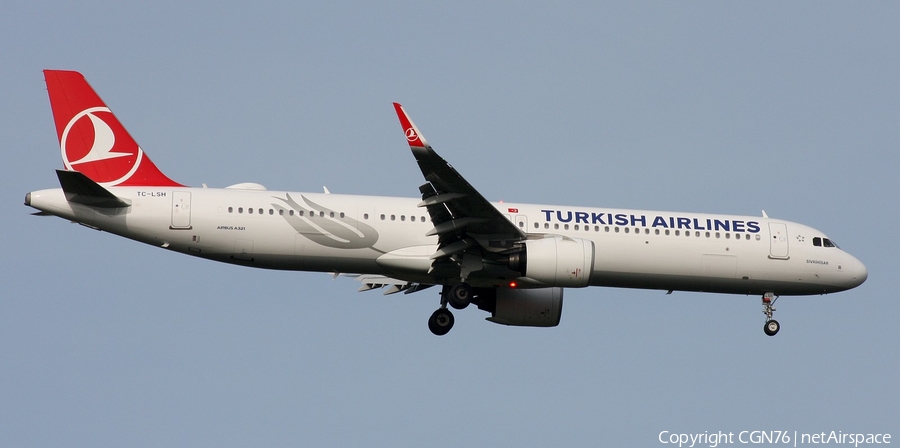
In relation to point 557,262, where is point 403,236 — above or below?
above

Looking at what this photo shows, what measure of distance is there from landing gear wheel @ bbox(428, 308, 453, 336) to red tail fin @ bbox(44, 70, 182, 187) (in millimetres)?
7742

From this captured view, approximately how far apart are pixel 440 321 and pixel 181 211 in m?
7.51

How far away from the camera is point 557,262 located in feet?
88.0

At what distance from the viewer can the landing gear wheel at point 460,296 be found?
28297 mm

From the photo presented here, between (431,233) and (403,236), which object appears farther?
(403,236)

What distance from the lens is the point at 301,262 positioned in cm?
2794

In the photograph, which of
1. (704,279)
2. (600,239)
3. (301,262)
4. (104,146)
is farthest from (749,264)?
(104,146)

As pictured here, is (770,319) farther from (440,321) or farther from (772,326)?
(440,321)

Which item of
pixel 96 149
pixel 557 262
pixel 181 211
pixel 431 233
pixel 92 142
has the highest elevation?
pixel 92 142

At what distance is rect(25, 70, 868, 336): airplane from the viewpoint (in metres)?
26.9

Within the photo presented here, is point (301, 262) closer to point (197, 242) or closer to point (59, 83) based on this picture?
point (197, 242)

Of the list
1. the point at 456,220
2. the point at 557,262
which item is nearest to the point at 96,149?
the point at 456,220

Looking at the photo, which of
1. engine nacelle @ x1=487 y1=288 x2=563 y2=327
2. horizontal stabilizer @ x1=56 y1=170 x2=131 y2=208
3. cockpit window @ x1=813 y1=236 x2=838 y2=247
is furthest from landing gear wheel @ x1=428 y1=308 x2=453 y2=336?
cockpit window @ x1=813 y1=236 x2=838 y2=247

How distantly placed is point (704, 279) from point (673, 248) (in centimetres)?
132
